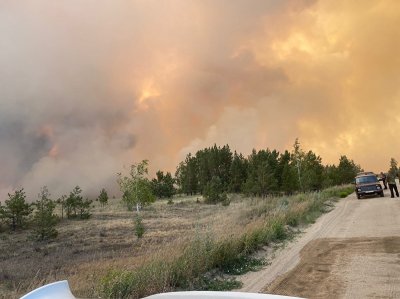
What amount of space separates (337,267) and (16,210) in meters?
35.7

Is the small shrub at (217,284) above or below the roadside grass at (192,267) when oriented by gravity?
below

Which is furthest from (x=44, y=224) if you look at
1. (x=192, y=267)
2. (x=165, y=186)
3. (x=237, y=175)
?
(x=165, y=186)

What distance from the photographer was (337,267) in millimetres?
9664

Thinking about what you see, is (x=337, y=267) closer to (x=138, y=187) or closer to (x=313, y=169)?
(x=138, y=187)

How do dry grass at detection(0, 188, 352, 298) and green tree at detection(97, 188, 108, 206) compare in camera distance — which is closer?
dry grass at detection(0, 188, 352, 298)

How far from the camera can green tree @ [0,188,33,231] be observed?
127ft

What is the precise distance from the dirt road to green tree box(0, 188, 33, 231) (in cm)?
3132

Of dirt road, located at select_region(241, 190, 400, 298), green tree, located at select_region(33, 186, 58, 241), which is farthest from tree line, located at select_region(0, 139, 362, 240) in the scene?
dirt road, located at select_region(241, 190, 400, 298)

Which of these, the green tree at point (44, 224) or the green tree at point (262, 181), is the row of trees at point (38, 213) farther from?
the green tree at point (262, 181)

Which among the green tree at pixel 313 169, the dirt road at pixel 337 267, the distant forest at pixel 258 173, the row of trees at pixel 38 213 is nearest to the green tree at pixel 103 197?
the distant forest at pixel 258 173

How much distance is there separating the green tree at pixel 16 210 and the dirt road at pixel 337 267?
3132 cm

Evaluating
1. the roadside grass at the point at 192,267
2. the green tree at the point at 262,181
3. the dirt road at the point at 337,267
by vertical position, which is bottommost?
the dirt road at the point at 337,267

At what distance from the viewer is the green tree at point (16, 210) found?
1519 inches

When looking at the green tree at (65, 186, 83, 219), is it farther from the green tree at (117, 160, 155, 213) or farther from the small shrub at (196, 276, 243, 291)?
the small shrub at (196, 276, 243, 291)
